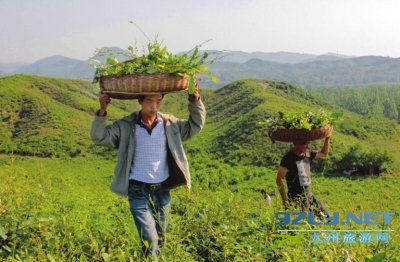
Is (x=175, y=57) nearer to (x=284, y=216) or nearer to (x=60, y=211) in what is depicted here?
(x=284, y=216)

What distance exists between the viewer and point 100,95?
165 inches

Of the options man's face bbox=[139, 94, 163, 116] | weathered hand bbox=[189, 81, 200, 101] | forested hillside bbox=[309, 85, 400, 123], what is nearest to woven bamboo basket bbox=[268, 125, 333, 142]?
weathered hand bbox=[189, 81, 200, 101]

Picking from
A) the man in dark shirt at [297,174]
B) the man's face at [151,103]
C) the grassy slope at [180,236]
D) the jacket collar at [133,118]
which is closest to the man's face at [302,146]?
the man in dark shirt at [297,174]

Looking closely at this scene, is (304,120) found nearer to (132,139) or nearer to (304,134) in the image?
(304,134)

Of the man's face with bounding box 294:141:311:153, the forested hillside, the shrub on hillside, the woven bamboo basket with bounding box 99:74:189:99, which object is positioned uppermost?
the woven bamboo basket with bounding box 99:74:189:99

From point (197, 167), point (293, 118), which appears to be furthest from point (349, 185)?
point (293, 118)

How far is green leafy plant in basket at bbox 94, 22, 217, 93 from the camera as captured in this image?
397 cm

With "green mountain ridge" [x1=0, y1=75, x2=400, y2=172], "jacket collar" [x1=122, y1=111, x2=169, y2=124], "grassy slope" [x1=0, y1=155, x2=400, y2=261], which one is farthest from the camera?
"green mountain ridge" [x1=0, y1=75, x2=400, y2=172]

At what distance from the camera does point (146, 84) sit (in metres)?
3.93

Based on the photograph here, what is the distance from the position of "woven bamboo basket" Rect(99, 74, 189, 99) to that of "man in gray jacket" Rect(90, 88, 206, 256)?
8.4 inches

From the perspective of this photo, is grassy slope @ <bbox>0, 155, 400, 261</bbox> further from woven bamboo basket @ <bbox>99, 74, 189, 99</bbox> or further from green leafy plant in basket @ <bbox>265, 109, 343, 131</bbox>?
green leafy plant in basket @ <bbox>265, 109, 343, 131</bbox>

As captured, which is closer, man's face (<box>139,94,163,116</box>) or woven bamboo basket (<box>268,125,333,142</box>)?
man's face (<box>139,94,163,116</box>)

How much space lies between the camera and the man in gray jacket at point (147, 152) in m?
4.15

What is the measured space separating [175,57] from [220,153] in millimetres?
29451
